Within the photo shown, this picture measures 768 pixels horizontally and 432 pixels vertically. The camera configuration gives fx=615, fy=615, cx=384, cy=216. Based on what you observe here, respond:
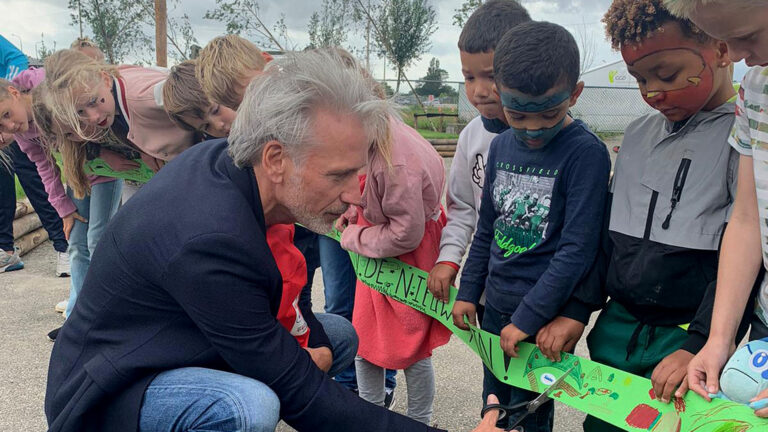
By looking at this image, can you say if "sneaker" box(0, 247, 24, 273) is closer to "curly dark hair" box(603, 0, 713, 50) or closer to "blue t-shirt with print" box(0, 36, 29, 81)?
"blue t-shirt with print" box(0, 36, 29, 81)

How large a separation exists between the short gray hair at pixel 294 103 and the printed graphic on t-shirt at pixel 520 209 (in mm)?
563

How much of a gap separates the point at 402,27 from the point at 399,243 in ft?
66.1

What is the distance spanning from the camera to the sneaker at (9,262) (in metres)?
5.62

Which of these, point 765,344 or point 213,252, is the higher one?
point 213,252

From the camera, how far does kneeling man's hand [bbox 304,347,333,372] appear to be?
2.30m

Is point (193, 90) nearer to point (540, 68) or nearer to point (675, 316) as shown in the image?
point (540, 68)

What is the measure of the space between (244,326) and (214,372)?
0.75ft

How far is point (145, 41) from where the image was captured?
21.0 meters

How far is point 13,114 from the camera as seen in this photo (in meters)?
4.00

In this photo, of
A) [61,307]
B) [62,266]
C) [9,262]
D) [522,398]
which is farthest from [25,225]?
[522,398]

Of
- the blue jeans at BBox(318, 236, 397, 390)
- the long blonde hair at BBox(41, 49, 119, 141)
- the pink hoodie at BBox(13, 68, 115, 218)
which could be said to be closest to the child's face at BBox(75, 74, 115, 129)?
the long blonde hair at BBox(41, 49, 119, 141)

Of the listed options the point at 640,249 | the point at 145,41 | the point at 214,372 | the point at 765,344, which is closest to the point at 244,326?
the point at 214,372

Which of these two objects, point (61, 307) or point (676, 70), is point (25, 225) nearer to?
point (61, 307)

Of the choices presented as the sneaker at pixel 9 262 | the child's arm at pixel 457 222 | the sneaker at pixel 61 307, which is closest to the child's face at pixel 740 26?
the child's arm at pixel 457 222
